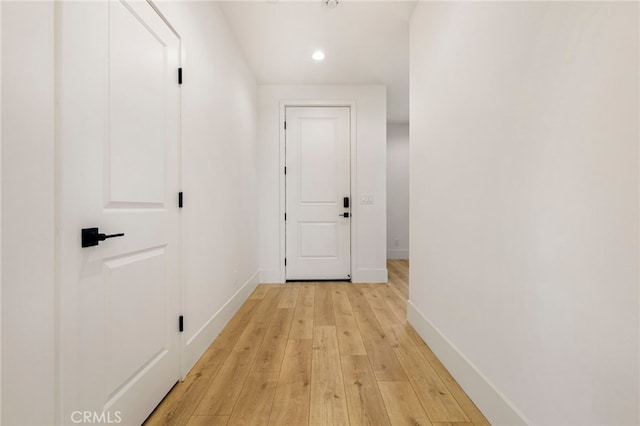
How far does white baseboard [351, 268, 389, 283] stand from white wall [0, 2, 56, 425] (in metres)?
3.24

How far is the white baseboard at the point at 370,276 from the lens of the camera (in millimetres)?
3795

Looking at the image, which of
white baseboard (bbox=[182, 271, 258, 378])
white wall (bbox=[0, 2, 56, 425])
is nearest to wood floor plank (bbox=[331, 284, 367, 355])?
white baseboard (bbox=[182, 271, 258, 378])

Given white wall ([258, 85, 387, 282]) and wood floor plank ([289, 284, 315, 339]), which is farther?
white wall ([258, 85, 387, 282])

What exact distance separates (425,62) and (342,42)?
3.58 feet

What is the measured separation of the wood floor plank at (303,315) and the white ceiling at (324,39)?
8.71ft

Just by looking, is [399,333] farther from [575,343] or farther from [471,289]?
[575,343]

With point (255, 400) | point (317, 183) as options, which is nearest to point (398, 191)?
point (317, 183)

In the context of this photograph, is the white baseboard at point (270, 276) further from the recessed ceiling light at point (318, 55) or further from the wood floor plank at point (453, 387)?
the recessed ceiling light at point (318, 55)

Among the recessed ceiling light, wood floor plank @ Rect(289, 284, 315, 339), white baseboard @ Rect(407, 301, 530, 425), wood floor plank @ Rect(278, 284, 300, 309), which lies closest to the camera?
white baseboard @ Rect(407, 301, 530, 425)

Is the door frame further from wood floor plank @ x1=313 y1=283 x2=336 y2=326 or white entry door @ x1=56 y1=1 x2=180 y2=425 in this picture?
white entry door @ x1=56 y1=1 x2=180 y2=425

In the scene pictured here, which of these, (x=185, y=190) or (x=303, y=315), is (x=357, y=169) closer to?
(x=303, y=315)

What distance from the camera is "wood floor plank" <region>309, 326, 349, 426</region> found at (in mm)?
1309

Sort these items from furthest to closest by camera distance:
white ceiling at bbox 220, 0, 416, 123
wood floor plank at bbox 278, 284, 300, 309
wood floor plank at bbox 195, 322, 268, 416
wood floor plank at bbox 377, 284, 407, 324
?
wood floor plank at bbox 278, 284, 300, 309, wood floor plank at bbox 377, 284, 407, 324, white ceiling at bbox 220, 0, 416, 123, wood floor plank at bbox 195, 322, 268, 416

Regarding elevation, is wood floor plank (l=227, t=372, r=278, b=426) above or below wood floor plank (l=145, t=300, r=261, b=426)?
above
